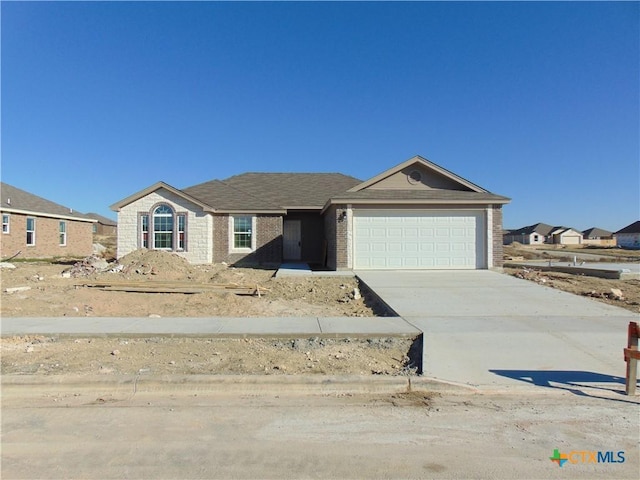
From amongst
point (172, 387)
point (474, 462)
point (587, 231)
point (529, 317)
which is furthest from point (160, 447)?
point (587, 231)

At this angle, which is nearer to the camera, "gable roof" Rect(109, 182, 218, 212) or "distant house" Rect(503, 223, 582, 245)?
"gable roof" Rect(109, 182, 218, 212)

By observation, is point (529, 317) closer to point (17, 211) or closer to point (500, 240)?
point (500, 240)

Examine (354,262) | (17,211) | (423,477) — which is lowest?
(423,477)

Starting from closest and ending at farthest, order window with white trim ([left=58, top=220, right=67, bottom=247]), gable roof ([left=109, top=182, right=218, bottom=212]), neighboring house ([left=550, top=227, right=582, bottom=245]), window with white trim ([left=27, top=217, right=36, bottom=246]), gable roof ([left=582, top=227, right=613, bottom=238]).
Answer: gable roof ([left=109, top=182, right=218, bottom=212]) < window with white trim ([left=27, top=217, right=36, bottom=246]) < window with white trim ([left=58, top=220, right=67, bottom=247]) < neighboring house ([left=550, top=227, right=582, bottom=245]) < gable roof ([left=582, top=227, right=613, bottom=238])

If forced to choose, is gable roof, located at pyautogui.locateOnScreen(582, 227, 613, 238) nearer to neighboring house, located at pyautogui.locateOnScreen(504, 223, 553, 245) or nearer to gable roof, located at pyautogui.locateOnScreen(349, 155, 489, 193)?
neighboring house, located at pyautogui.locateOnScreen(504, 223, 553, 245)

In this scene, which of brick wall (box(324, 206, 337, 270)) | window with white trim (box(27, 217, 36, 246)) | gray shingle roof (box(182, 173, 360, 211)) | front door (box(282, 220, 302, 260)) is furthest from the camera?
window with white trim (box(27, 217, 36, 246))

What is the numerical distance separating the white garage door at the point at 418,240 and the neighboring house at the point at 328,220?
1.6 inches

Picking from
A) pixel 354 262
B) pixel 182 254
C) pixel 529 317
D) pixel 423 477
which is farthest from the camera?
pixel 182 254

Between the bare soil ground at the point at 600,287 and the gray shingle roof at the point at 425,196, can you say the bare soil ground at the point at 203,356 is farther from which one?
the gray shingle roof at the point at 425,196

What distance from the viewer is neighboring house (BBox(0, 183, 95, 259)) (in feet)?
79.9

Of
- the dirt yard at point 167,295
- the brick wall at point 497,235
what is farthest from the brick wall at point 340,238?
the brick wall at point 497,235

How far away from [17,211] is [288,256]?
656 inches

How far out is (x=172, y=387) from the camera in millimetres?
Result: 5223

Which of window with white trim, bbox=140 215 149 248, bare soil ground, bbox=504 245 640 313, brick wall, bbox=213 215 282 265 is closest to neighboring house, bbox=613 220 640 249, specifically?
bare soil ground, bbox=504 245 640 313
